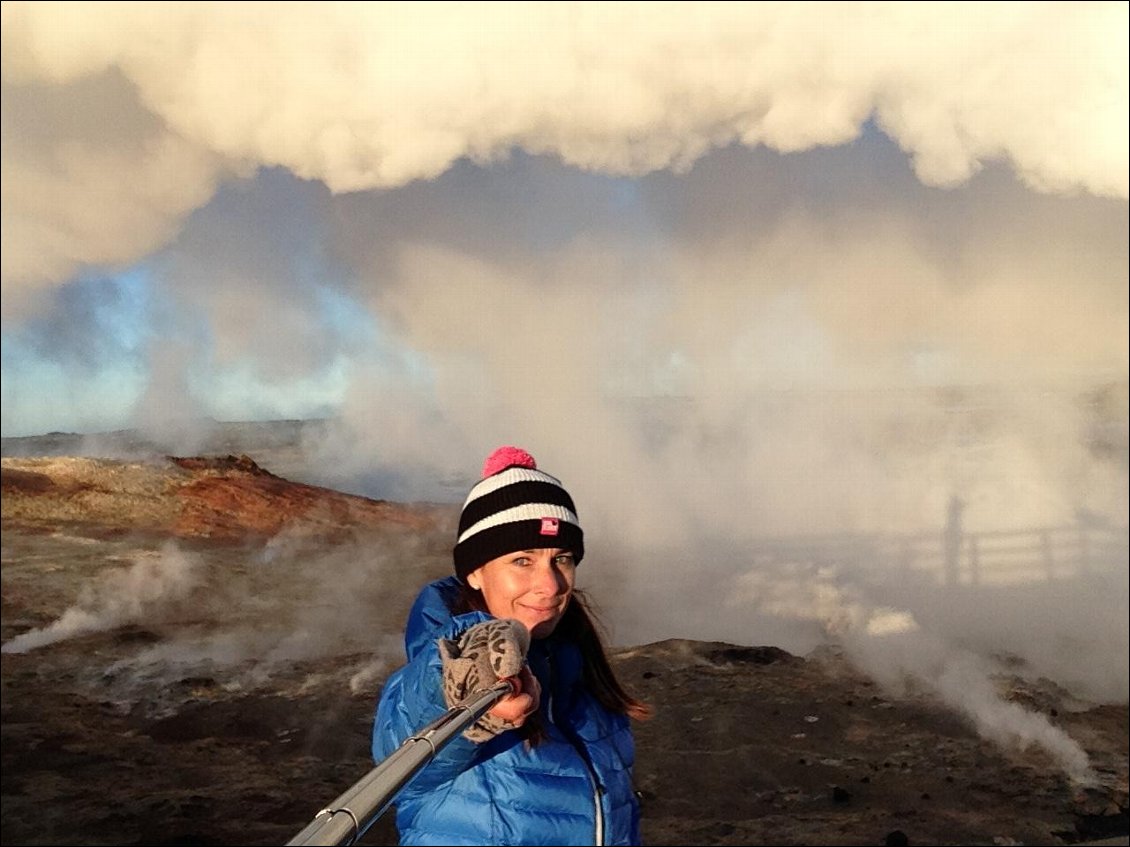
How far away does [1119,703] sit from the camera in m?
4.12

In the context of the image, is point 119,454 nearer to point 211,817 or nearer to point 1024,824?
point 211,817

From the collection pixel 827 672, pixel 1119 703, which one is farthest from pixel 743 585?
pixel 1119 703

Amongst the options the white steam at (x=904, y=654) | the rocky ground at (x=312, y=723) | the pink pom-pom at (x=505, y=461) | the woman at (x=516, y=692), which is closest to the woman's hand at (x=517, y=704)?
the woman at (x=516, y=692)

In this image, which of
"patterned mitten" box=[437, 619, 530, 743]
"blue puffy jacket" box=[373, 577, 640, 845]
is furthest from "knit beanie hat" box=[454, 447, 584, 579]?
"patterned mitten" box=[437, 619, 530, 743]

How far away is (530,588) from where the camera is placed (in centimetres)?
127

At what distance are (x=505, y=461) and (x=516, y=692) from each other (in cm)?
70

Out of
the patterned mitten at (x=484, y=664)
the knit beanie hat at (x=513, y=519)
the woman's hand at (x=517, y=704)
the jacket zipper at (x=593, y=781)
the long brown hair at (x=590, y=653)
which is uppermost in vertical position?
the knit beanie hat at (x=513, y=519)

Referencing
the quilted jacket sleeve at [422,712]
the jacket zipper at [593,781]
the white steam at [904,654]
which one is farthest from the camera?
the white steam at [904,654]

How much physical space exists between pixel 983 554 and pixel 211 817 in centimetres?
552

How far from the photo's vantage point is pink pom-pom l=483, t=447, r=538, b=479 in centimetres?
143

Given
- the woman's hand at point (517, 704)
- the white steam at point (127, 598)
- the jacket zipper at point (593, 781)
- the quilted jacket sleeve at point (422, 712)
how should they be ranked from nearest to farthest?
1. the woman's hand at point (517, 704)
2. the quilted jacket sleeve at point (422, 712)
3. the jacket zipper at point (593, 781)
4. the white steam at point (127, 598)

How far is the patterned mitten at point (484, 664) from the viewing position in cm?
77

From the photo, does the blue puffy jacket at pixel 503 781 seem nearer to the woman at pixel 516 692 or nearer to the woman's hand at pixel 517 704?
the woman at pixel 516 692

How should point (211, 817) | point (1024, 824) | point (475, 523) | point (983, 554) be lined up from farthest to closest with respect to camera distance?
point (983, 554)
point (211, 817)
point (1024, 824)
point (475, 523)
